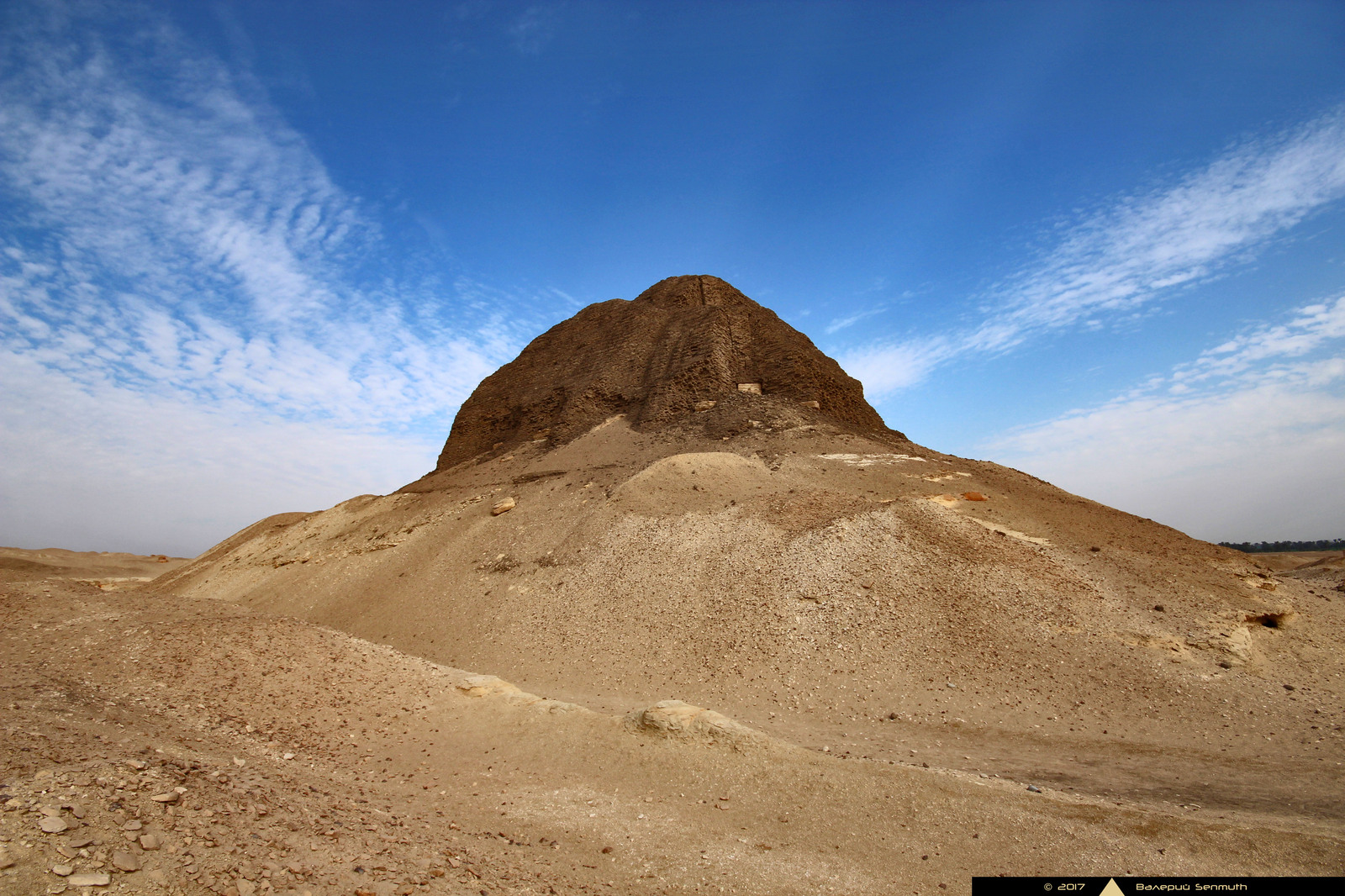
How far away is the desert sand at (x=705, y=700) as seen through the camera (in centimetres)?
479

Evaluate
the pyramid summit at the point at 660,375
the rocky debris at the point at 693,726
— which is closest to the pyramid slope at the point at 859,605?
the pyramid summit at the point at 660,375

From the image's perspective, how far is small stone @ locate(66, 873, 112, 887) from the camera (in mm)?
3148

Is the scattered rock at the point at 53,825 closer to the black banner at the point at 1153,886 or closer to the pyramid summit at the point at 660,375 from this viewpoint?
the black banner at the point at 1153,886

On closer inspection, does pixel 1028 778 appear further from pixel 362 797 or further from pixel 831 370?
pixel 831 370

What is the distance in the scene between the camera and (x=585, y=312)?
110 feet

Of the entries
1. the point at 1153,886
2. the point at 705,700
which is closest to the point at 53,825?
the point at 1153,886

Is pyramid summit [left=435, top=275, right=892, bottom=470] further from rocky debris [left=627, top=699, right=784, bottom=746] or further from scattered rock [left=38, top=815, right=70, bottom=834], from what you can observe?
scattered rock [left=38, top=815, right=70, bottom=834]

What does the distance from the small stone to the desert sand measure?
6 centimetres

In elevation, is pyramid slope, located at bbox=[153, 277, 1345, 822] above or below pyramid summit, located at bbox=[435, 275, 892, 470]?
below

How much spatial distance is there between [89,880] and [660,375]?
2413 centimetres

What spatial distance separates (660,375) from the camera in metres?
26.6

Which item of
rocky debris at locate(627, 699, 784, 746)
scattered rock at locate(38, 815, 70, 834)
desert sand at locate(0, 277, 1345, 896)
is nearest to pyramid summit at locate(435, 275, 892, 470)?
desert sand at locate(0, 277, 1345, 896)

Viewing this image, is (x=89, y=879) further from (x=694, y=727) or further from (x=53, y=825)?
(x=694, y=727)

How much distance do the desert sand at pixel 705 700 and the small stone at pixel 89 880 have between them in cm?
6
